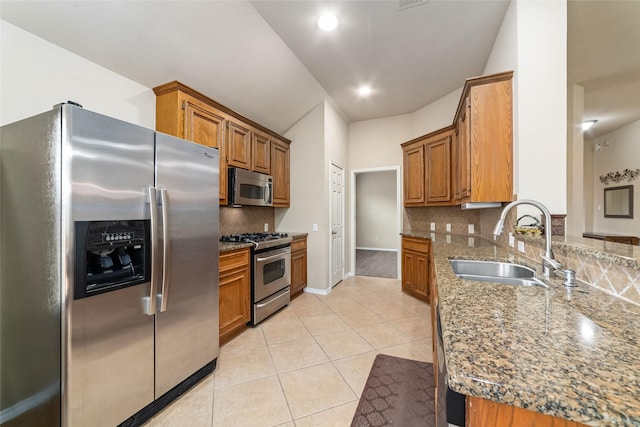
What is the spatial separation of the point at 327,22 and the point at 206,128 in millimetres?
1588

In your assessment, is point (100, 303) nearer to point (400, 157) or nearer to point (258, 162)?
point (258, 162)

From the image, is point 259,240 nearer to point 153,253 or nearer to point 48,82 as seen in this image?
point 153,253

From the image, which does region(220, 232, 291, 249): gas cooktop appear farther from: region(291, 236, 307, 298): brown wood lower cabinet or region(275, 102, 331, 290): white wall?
region(275, 102, 331, 290): white wall

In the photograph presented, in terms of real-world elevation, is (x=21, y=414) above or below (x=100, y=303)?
below

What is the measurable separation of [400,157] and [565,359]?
441 centimetres

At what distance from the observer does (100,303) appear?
130 centimetres

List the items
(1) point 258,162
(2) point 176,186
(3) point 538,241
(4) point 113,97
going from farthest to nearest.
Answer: (1) point 258,162 → (4) point 113,97 → (2) point 176,186 → (3) point 538,241

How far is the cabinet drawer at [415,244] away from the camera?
3475 mm

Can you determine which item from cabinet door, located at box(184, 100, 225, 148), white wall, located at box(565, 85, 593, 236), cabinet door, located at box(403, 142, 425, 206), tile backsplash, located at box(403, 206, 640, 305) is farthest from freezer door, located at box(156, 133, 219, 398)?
white wall, located at box(565, 85, 593, 236)

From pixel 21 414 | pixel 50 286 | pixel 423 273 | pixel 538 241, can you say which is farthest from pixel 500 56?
pixel 21 414

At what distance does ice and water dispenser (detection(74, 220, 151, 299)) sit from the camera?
1243mm

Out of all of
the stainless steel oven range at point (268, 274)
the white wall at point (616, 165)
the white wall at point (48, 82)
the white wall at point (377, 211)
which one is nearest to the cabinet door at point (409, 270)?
the stainless steel oven range at point (268, 274)

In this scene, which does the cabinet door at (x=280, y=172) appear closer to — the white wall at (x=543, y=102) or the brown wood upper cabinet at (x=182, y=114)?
the brown wood upper cabinet at (x=182, y=114)

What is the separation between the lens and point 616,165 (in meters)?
5.16
